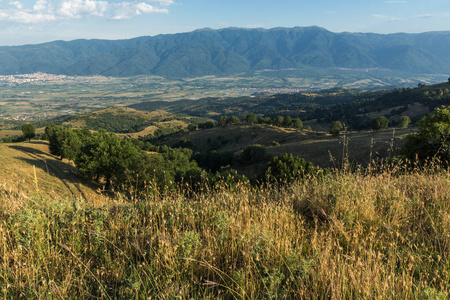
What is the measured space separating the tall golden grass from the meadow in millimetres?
22

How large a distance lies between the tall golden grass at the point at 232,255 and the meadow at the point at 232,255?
2 cm

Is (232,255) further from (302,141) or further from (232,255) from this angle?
(302,141)

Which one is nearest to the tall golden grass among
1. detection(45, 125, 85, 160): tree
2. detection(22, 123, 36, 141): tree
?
detection(45, 125, 85, 160): tree

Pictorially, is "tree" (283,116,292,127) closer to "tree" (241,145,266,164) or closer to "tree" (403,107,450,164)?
"tree" (241,145,266,164)

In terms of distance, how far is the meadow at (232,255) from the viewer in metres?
3.00

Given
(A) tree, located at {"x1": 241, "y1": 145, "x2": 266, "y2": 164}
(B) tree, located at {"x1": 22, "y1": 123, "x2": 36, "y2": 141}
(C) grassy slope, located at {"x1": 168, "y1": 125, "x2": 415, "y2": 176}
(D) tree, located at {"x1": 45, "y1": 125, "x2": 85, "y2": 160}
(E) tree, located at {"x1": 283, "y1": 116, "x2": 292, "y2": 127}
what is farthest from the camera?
(E) tree, located at {"x1": 283, "y1": 116, "x2": 292, "y2": 127}

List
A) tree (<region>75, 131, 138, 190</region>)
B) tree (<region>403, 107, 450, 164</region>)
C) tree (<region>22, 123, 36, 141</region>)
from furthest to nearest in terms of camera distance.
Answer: tree (<region>22, 123, 36, 141</region>)
tree (<region>75, 131, 138, 190</region>)
tree (<region>403, 107, 450, 164</region>)

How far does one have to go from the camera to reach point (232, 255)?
147 inches

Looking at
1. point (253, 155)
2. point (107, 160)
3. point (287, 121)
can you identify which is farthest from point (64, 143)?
point (287, 121)

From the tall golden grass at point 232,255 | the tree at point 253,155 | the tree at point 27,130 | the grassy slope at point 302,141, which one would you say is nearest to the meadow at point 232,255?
the tall golden grass at point 232,255

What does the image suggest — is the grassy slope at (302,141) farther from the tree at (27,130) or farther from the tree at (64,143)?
the tree at (27,130)

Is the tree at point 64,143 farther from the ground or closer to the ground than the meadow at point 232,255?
closer to the ground

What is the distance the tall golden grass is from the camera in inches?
118

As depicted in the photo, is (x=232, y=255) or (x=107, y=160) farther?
(x=107, y=160)
